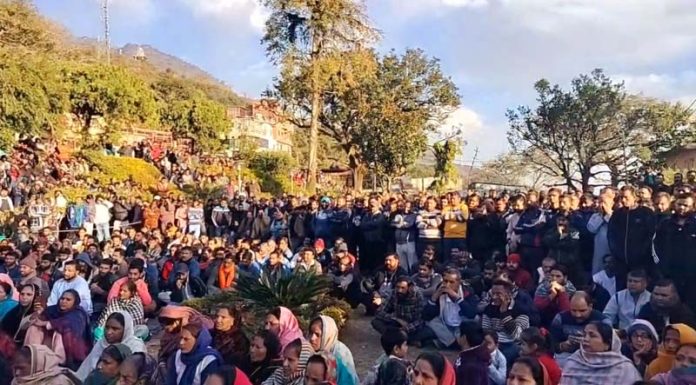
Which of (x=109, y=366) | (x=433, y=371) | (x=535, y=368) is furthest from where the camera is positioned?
(x=109, y=366)

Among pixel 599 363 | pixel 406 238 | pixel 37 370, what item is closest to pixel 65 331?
pixel 37 370

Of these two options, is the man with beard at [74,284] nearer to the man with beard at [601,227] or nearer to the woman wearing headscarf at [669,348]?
the man with beard at [601,227]

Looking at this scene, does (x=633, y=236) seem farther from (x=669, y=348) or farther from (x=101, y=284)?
(x=101, y=284)

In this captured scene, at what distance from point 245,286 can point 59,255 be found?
365 centimetres

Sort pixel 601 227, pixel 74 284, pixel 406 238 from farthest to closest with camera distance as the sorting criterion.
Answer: pixel 406 238 < pixel 601 227 < pixel 74 284

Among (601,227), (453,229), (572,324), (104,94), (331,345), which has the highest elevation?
(104,94)

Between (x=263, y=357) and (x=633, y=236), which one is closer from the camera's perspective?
(x=263, y=357)

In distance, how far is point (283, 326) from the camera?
641 centimetres

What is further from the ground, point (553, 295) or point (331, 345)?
point (553, 295)

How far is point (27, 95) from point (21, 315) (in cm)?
1855

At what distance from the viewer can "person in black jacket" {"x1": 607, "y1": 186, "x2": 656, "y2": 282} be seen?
8.01 metres

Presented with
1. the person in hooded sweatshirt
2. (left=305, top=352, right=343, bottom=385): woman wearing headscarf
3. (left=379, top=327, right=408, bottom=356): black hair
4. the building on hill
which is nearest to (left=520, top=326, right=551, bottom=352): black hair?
the person in hooded sweatshirt

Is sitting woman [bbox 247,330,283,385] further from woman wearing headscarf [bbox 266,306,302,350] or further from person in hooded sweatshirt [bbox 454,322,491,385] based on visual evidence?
person in hooded sweatshirt [bbox 454,322,491,385]

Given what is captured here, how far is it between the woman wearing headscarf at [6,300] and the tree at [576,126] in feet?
67.2
